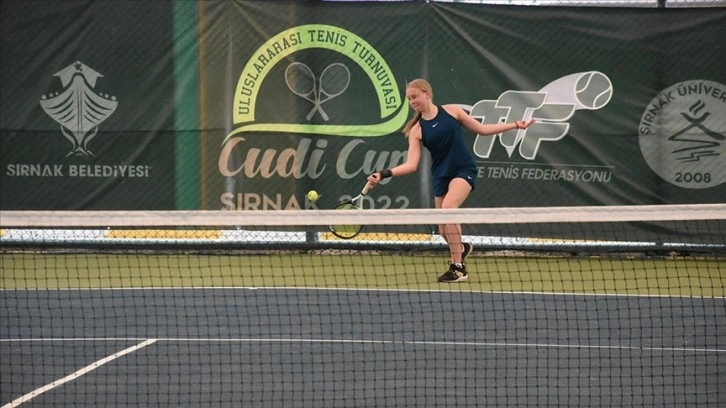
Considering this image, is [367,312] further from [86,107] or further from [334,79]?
[86,107]

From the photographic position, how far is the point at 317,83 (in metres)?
10.9

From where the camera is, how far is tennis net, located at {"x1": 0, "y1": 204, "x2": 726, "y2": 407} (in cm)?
516

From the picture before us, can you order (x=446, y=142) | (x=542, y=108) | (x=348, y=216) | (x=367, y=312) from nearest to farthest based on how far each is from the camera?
(x=348, y=216)
(x=367, y=312)
(x=446, y=142)
(x=542, y=108)

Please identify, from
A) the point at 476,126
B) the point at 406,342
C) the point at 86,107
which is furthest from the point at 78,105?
→ the point at 406,342

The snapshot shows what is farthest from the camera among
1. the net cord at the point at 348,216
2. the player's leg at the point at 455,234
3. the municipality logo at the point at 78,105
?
the municipality logo at the point at 78,105

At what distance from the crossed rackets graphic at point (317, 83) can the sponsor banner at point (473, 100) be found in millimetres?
10

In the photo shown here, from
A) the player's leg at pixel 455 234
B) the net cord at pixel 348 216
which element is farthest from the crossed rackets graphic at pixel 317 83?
the net cord at pixel 348 216

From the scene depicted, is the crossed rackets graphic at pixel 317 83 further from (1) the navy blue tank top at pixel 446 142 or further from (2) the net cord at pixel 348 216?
(2) the net cord at pixel 348 216

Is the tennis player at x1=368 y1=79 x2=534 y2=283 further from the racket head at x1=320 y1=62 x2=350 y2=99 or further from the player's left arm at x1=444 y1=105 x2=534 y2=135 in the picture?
the racket head at x1=320 y1=62 x2=350 y2=99

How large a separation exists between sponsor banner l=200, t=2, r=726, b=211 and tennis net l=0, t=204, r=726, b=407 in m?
0.47

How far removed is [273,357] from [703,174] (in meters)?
6.15

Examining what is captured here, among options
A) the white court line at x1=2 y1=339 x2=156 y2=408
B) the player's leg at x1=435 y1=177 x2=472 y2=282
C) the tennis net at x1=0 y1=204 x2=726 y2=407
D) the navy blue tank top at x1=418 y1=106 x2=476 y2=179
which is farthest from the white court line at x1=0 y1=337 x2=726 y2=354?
the navy blue tank top at x1=418 y1=106 x2=476 y2=179

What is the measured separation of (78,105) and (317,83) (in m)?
2.45

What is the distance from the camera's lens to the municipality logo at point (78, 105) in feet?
36.1
